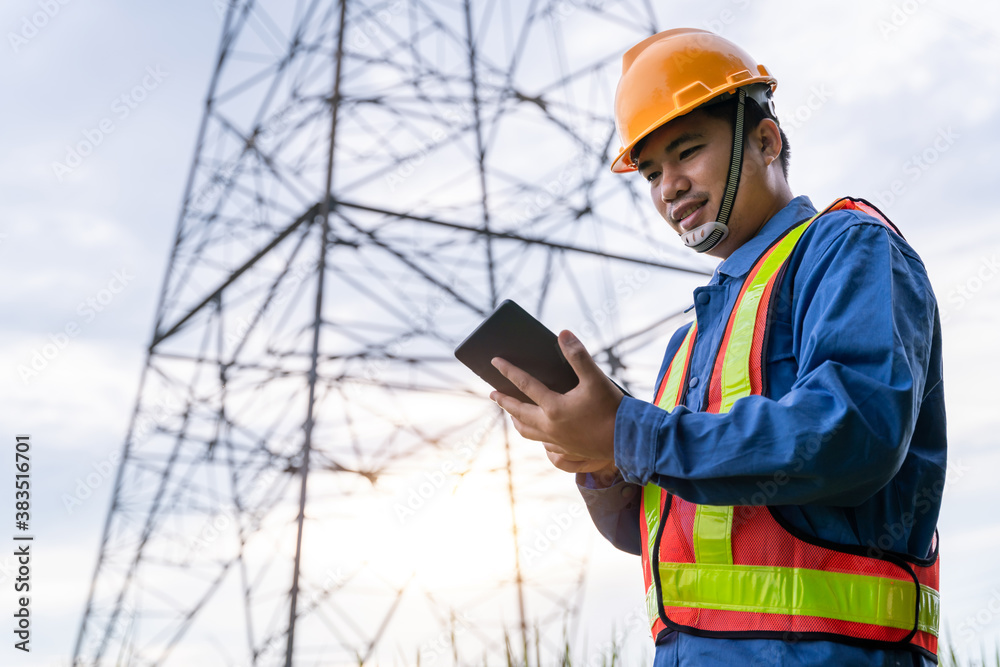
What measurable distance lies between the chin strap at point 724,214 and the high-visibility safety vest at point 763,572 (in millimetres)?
200

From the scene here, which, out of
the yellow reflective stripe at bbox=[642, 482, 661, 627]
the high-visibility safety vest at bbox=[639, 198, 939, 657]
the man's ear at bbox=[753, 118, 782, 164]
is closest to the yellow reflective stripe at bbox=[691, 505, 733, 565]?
the high-visibility safety vest at bbox=[639, 198, 939, 657]

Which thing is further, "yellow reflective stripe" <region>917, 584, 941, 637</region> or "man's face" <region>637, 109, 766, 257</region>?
"man's face" <region>637, 109, 766, 257</region>

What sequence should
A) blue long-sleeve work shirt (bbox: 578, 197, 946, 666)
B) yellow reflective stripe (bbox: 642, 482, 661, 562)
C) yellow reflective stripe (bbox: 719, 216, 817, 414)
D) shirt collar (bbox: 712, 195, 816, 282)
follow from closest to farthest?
blue long-sleeve work shirt (bbox: 578, 197, 946, 666) < yellow reflective stripe (bbox: 719, 216, 817, 414) < yellow reflective stripe (bbox: 642, 482, 661, 562) < shirt collar (bbox: 712, 195, 816, 282)

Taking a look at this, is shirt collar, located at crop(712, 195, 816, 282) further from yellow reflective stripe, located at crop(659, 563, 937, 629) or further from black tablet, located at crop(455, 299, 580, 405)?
yellow reflective stripe, located at crop(659, 563, 937, 629)

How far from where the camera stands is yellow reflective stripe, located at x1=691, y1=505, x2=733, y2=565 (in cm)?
136

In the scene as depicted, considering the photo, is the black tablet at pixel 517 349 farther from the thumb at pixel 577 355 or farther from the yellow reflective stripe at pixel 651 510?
the yellow reflective stripe at pixel 651 510

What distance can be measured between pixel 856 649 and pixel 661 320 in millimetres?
8722

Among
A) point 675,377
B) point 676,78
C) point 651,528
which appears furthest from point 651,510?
point 676,78

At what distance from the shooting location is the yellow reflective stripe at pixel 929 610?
4.37ft

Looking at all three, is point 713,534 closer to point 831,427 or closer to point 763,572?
point 763,572

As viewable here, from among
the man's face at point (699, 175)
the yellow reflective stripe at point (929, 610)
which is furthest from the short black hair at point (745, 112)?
the yellow reflective stripe at point (929, 610)

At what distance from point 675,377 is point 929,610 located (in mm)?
622

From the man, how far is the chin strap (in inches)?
5.2

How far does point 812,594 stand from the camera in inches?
49.9
